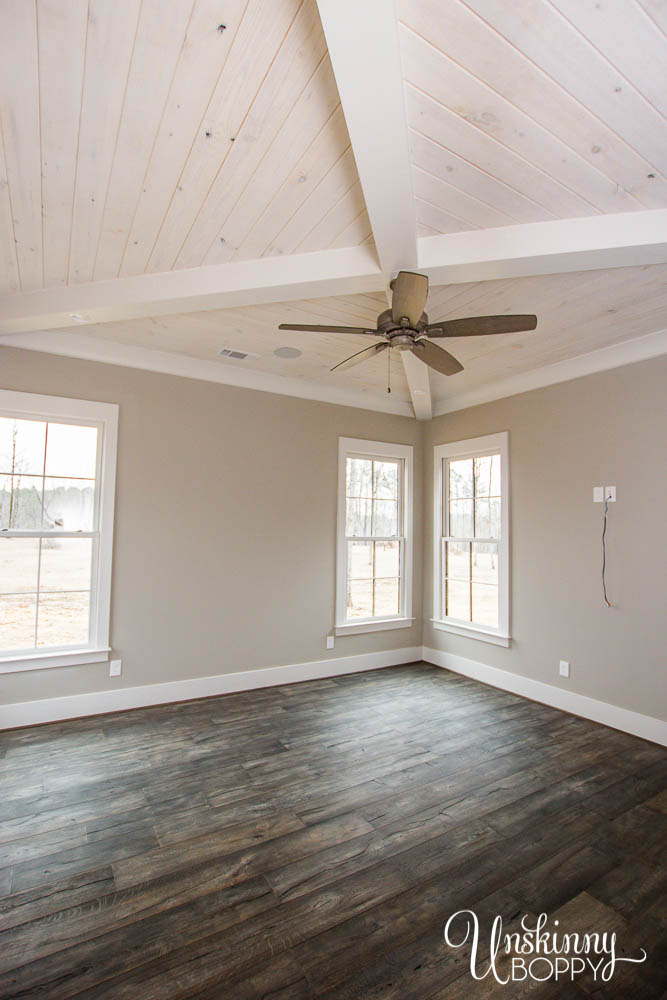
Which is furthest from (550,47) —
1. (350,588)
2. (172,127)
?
(350,588)

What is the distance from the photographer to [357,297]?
113 inches

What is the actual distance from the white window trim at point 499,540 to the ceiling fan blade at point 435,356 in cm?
193

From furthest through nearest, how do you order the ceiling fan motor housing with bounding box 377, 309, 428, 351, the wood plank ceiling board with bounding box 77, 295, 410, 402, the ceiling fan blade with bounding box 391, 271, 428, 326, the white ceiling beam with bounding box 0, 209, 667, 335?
the wood plank ceiling board with bounding box 77, 295, 410, 402, the ceiling fan motor housing with bounding box 377, 309, 428, 351, the white ceiling beam with bounding box 0, 209, 667, 335, the ceiling fan blade with bounding box 391, 271, 428, 326

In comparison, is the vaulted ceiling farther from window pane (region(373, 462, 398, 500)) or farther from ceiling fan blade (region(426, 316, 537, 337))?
window pane (region(373, 462, 398, 500))

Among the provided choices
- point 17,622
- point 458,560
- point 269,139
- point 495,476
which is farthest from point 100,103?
point 458,560

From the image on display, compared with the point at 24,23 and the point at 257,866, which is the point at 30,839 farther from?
the point at 24,23

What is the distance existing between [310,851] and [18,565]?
2.71 meters

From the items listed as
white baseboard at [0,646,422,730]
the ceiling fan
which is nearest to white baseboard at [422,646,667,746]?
white baseboard at [0,646,422,730]

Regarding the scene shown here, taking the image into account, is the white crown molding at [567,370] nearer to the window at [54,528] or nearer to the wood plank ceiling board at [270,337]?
the wood plank ceiling board at [270,337]

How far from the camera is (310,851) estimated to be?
213 cm

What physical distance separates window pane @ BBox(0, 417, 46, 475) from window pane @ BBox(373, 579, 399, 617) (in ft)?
10.6

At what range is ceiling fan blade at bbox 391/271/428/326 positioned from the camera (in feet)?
6.86

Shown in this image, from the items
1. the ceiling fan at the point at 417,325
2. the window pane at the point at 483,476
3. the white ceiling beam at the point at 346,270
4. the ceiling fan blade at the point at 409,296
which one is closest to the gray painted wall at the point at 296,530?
the window pane at the point at 483,476

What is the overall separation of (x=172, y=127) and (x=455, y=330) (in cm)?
143
